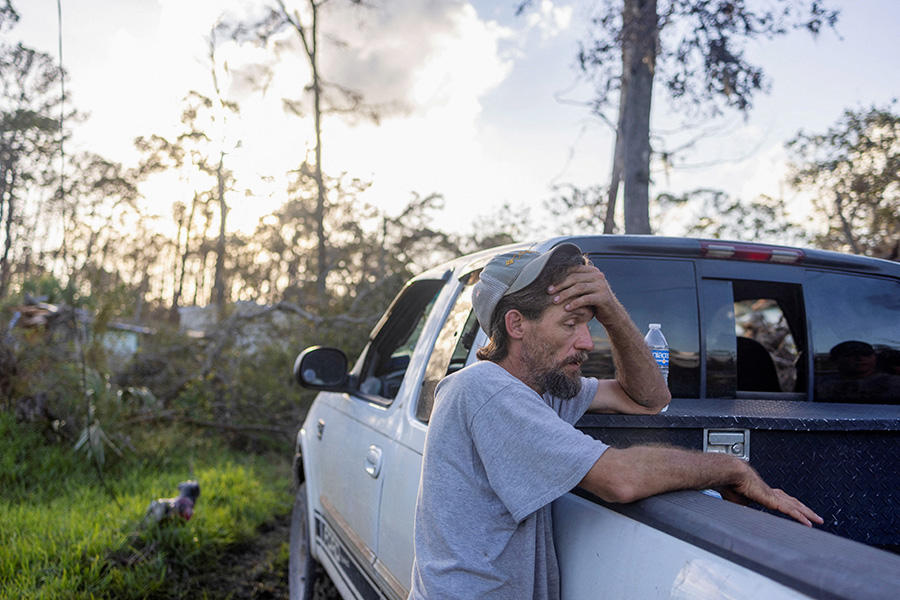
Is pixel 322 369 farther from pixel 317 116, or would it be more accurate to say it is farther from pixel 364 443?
pixel 317 116

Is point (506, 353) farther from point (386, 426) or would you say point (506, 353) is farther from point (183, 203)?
point (183, 203)

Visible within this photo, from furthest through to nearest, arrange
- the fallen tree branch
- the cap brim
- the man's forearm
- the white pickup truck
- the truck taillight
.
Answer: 1. the fallen tree branch
2. the truck taillight
3. the cap brim
4. the man's forearm
5. the white pickup truck

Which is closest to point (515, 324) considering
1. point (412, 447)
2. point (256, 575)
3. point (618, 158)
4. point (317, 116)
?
point (412, 447)

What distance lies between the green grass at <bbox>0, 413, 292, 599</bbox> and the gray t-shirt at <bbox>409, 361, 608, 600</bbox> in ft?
11.0

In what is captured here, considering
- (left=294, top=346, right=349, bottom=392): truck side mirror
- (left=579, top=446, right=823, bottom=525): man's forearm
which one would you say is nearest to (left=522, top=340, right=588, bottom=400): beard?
(left=579, top=446, right=823, bottom=525): man's forearm

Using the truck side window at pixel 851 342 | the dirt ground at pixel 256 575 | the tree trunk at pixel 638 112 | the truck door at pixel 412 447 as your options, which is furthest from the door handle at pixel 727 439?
the tree trunk at pixel 638 112

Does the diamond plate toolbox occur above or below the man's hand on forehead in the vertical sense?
below

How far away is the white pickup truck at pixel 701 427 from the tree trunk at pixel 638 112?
5568 millimetres

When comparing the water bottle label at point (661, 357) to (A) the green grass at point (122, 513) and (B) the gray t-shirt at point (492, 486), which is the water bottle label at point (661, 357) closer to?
(B) the gray t-shirt at point (492, 486)

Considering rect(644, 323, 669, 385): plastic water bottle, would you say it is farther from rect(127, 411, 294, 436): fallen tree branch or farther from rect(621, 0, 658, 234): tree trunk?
rect(127, 411, 294, 436): fallen tree branch

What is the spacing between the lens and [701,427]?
193 centimetres

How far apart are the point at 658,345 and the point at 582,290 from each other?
69 cm

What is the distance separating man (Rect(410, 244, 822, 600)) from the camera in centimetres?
142

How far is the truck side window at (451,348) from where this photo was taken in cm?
236
